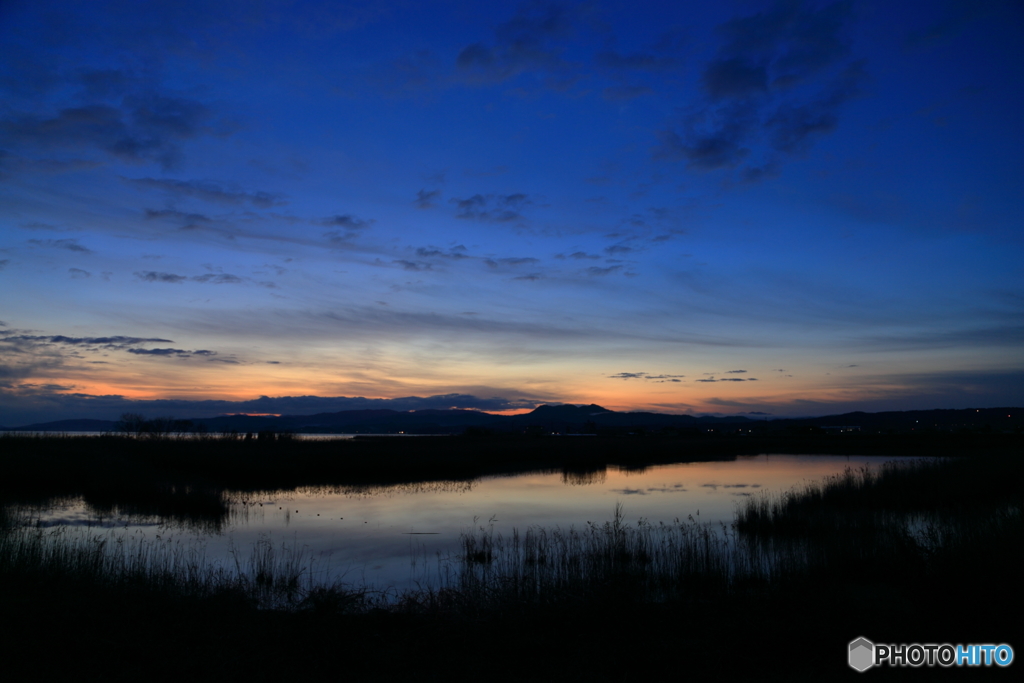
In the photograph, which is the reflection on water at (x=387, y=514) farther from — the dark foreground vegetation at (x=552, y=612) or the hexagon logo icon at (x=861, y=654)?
the hexagon logo icon at (x=861, y=654)

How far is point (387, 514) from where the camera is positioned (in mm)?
23984

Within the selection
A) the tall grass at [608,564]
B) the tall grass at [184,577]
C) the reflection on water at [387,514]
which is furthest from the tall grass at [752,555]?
the tall grass at [184,577]

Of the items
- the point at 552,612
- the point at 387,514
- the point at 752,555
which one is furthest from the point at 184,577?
the point at 752,555


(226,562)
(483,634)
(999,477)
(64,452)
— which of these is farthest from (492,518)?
(64,452)

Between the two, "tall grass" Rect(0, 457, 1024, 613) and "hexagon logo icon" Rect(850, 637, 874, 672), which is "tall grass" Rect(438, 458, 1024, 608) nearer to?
"tall grass" Rect(0, 457, 1024, 613)

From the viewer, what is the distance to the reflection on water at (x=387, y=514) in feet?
53.8

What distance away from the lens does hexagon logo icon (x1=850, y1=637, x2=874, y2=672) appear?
6801 mm

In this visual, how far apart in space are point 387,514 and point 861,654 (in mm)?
19902

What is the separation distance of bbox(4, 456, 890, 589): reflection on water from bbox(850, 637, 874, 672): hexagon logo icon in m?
9.00

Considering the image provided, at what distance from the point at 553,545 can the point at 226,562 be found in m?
8.81

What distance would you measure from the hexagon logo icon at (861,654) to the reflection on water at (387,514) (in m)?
9.00

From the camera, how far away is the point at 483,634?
8102 mm

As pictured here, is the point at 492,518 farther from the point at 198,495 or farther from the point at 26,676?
the point at 26,676

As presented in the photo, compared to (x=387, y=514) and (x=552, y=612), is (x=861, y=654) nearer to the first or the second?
(x=552, y=612)
